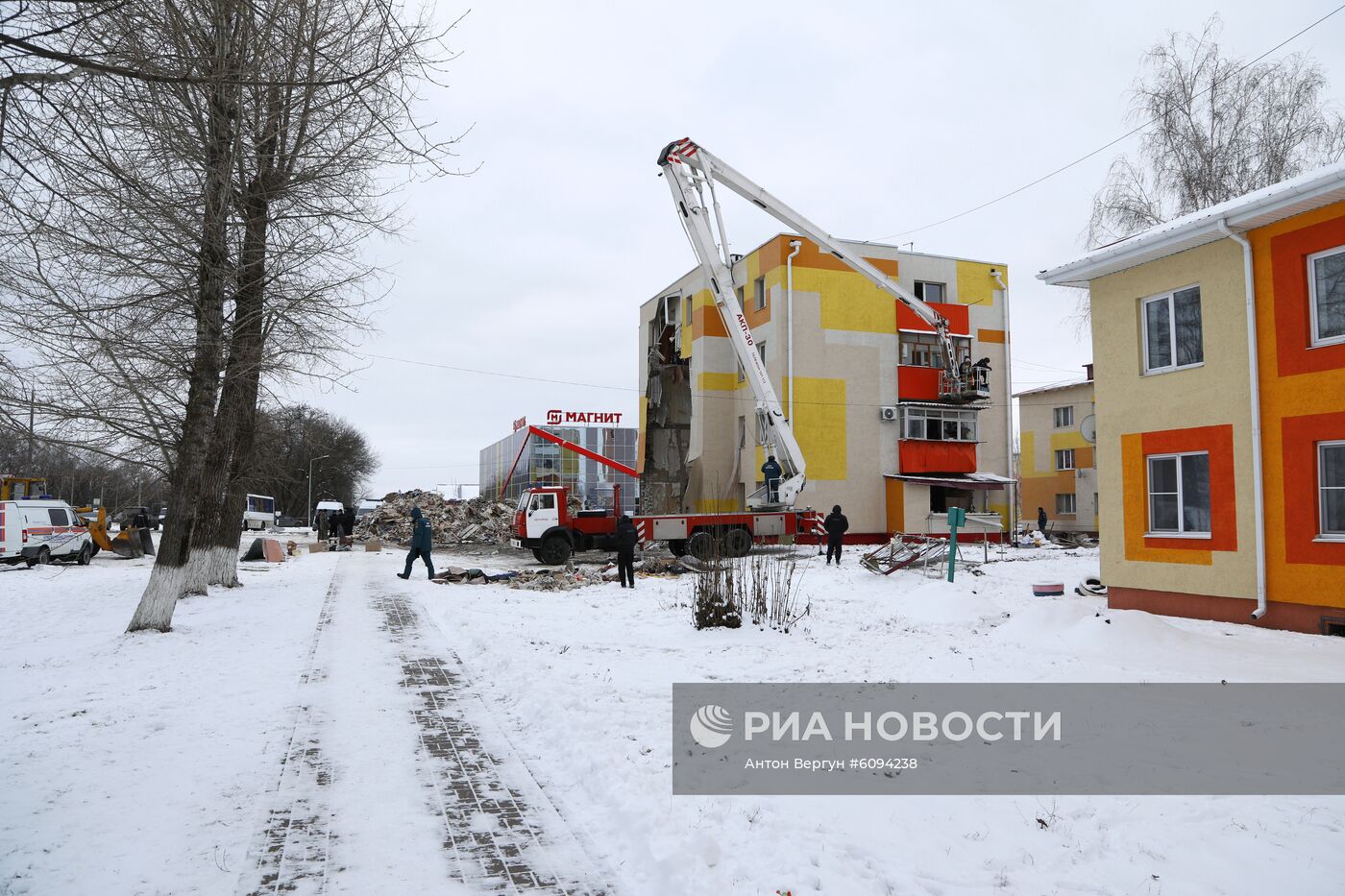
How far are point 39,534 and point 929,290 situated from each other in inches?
1220

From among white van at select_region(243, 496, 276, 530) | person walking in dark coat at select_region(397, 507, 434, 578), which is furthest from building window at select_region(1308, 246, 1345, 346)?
white van at select_region(243, 496, 276, 530)

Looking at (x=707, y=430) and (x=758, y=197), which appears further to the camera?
(x=707, y=430)

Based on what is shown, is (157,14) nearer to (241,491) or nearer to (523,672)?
(523,672)

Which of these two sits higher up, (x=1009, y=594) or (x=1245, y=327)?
(x=1245, y=327)

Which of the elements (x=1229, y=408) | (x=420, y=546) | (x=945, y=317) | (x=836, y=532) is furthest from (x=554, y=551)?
(x=945, y=317)

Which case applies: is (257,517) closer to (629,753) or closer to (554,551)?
(554,551)

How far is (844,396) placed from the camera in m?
29.0

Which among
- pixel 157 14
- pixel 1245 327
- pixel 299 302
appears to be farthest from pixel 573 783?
pixel 1245 327

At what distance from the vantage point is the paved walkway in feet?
12.2

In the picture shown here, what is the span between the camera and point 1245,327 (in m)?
10.5

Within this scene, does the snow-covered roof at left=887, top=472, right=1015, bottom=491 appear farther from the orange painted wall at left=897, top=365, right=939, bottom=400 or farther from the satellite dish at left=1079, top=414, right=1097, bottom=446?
the satellite dish at left=1079, top=414, right=1097, bottom=446

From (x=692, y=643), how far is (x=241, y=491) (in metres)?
11.8

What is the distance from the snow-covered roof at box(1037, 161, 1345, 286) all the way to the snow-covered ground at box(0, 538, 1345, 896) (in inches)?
208

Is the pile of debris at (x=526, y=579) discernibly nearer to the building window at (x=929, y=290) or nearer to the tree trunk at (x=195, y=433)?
the tree trunk at (x=195, y=433)
